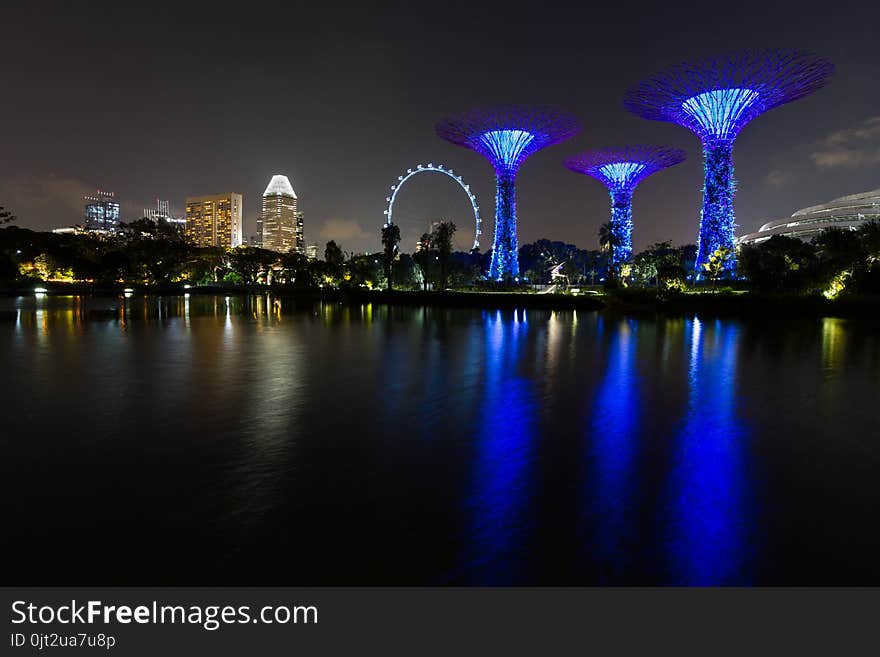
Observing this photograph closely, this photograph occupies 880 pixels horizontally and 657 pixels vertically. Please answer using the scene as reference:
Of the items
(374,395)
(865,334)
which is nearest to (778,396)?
(374,395)

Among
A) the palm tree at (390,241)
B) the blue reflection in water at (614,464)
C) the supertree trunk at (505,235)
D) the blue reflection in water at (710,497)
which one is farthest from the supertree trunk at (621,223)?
the blue reflection in water at (710,497)

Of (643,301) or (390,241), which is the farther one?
(390,241)

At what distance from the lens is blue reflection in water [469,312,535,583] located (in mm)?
4441

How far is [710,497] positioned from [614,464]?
125cm

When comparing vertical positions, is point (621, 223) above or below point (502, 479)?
above

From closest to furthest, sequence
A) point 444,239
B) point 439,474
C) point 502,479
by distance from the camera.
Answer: point 502,479
point 439,474
point 444,239

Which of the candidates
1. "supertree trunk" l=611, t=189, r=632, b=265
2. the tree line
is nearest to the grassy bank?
the tree line

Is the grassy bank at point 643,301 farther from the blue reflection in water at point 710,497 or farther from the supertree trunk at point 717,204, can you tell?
the blue reflection in water at point 710,497

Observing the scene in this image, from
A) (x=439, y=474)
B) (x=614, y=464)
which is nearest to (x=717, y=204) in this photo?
(x=614, y=464)

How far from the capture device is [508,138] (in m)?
60.0

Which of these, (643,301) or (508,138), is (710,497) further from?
(508,138)

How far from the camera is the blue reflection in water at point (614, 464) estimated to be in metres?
4.64

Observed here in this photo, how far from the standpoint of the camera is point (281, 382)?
1238 centimetres
